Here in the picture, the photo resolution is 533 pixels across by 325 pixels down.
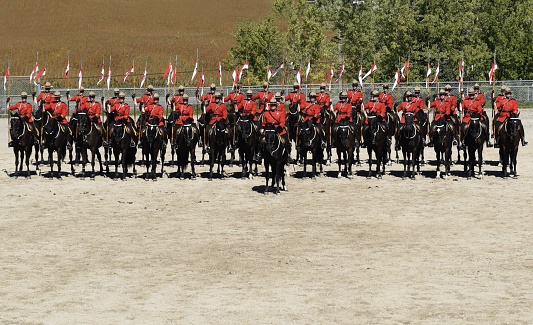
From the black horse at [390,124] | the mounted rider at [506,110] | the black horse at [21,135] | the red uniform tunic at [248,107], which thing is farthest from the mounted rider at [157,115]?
the mounted rider at [506,110]

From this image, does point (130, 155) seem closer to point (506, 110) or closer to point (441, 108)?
point (441, 108)

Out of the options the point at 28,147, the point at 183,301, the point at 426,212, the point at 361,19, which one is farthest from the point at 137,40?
the point at 183,301

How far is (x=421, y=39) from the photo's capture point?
Result: 7269cm

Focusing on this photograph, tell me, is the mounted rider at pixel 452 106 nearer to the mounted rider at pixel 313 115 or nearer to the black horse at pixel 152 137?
the mounted rider at pixel 313 115

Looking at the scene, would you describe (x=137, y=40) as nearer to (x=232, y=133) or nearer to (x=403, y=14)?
(x=403, y=14)

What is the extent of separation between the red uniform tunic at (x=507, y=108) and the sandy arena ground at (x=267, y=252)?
2.01 metres

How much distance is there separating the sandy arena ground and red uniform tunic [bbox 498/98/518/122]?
79.0 inches

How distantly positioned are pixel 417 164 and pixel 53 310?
63.6 feet

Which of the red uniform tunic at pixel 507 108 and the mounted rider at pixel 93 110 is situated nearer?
the red uniform tunic at pixel 507 108

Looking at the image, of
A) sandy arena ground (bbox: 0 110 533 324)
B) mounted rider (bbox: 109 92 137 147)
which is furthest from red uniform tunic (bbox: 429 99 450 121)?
mounted rider (bbox: 109 92 137 147)

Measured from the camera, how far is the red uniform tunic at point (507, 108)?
30.0 m

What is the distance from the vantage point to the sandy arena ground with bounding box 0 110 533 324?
47.5 feet

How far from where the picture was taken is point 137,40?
128 m

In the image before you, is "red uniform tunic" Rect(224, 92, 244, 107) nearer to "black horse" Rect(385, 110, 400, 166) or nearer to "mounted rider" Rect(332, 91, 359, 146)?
"mounted rider" Rect(332, 91, 359, 146)
